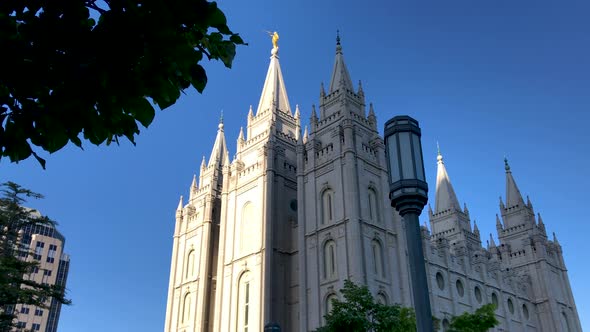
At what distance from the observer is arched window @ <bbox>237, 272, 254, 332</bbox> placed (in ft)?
123

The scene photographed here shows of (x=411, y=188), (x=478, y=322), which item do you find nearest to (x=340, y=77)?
(x=478, y=322)

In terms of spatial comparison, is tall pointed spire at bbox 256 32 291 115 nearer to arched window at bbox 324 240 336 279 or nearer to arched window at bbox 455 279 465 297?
arched window at bbox 324 240 336 279

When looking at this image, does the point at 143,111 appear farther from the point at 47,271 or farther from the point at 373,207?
the point at 47,271

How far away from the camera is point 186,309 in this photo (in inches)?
1764

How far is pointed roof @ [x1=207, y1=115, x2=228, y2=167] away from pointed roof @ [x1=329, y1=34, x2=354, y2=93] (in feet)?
46.9

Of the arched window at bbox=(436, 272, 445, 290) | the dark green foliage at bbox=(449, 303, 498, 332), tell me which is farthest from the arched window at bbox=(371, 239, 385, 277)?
the dark green foliage at bbox=(449, 303, 498, 332)

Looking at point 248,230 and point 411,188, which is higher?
point 248,230

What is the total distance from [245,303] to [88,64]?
118ft

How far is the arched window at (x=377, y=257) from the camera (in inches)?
1355

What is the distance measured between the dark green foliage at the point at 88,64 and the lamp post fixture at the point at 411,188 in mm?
3215

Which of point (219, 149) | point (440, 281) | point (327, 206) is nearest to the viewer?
point (327, 206)

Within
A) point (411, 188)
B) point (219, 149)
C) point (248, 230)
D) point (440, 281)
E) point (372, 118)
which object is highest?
point (219, 149)

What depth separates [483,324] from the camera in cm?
2292

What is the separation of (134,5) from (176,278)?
146 feet
